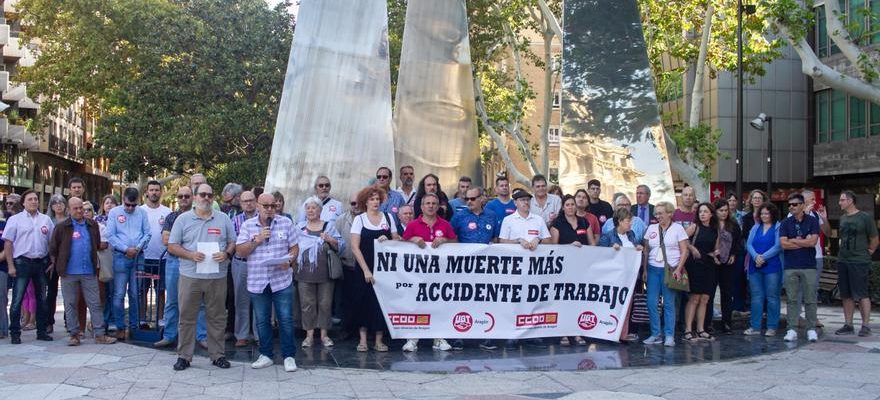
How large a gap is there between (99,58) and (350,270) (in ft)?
99.5

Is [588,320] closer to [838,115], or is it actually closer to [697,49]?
[697,49]

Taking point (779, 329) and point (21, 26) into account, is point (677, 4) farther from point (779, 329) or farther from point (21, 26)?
point (21, 26)

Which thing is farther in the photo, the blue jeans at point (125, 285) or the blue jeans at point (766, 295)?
the blue jeans at point (766, 295)

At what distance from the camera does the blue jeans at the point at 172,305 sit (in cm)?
1012

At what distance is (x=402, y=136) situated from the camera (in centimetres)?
1458

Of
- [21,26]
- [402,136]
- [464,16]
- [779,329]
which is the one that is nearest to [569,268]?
[779,329]

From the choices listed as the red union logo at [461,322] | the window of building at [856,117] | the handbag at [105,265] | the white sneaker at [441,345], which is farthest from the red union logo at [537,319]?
the window of building at [856,117]

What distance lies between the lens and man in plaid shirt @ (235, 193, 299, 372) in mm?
8961

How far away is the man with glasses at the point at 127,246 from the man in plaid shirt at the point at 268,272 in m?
2.44

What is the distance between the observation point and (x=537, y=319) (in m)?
10.8

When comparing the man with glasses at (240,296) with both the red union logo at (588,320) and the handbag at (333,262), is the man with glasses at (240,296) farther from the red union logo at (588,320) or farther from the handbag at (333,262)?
Result: the red union logo at (588,320)

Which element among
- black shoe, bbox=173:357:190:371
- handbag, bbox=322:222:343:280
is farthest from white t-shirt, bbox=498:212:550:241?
black shoe, bbox=173:357:190:371


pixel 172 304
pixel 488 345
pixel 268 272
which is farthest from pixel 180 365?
pixel 488 345

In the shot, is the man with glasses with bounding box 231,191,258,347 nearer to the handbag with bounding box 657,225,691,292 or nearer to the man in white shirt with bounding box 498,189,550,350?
the man in white shirt with bounding box 498,189,550,350
